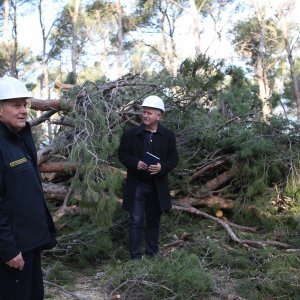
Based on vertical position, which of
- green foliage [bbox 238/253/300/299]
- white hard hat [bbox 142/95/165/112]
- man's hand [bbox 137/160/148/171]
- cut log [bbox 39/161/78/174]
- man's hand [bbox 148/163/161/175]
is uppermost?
white hard hat [bbox 142/95/165/112]

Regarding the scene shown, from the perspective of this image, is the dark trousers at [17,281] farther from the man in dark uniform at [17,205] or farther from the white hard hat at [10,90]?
the white hard hat at [10,90]

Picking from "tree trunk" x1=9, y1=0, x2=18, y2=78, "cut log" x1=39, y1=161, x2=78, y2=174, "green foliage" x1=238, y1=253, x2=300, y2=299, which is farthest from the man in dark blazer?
"tree trunk" x1=9, y1=0, x2=18, y2=78

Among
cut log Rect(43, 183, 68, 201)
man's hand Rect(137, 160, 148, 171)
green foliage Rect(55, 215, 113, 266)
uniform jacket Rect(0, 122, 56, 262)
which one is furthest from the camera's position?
cut log Rect(43, 183, 68, 201)

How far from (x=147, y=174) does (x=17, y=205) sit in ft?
5.72

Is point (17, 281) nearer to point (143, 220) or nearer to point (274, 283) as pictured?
point (143, 220)

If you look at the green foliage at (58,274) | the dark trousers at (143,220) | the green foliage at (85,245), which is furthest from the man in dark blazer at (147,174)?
the green foliage at (58,274)

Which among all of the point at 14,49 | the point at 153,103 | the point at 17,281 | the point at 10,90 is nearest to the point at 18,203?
the point at 17,281

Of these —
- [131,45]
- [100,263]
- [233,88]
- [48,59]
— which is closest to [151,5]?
[131,45]

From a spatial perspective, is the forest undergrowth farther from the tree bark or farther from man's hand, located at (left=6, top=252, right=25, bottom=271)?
man's hand, located at (left=6, top=252, right=25, bottom=271)

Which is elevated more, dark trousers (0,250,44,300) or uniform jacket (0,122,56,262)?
uniform jacket (0,122,56,262)

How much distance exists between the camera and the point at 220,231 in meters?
4.48

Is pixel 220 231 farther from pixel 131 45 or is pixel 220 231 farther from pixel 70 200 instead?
pixel 131 45

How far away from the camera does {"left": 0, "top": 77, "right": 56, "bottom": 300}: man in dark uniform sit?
1970 millimetres

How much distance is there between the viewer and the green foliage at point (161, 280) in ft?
10.0
